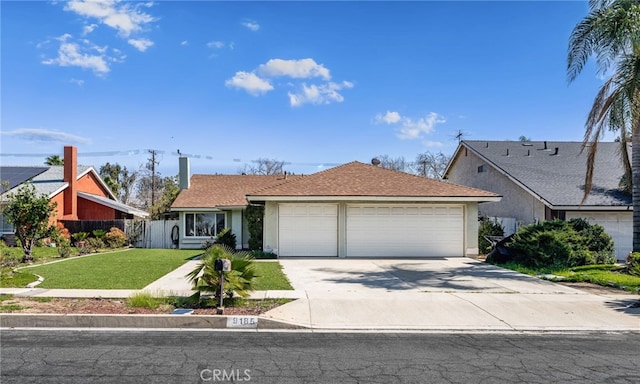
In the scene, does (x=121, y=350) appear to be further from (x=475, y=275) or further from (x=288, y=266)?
(x=475, y=275)

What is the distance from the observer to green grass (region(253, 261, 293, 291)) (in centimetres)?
1070

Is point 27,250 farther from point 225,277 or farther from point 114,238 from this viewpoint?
point 225,277

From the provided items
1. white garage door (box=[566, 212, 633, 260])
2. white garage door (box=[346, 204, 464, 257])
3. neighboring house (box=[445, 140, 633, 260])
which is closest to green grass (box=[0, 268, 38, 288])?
white garage door (box=[346, 204, 464, 257])

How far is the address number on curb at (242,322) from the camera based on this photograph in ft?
25.1

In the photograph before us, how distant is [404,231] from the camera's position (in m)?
18.5

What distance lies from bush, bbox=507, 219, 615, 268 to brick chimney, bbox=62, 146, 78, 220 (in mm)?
25229

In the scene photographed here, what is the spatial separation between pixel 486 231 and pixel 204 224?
14953 millimetres

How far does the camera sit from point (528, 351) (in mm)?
6484

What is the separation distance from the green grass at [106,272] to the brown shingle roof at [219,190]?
6.33 metres

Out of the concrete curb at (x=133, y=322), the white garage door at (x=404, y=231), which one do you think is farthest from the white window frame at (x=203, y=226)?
the concrete curb at (x=133, y=322)

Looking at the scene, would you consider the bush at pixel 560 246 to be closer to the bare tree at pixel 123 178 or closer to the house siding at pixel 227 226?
the house siding at pixel 227 226

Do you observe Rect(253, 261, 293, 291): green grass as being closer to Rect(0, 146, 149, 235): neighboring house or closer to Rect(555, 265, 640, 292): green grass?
Rect(555, 265, 640, 292): green grass

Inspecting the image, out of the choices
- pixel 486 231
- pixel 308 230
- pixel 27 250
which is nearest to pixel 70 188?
pixel 27 250

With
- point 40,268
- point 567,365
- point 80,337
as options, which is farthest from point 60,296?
point 567,365
